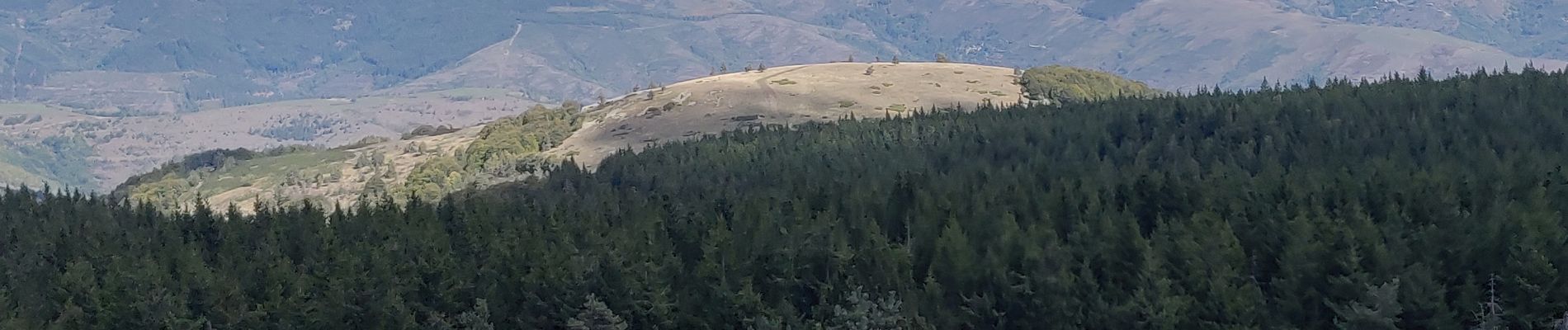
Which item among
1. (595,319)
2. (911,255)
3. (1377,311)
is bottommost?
(1377,311)

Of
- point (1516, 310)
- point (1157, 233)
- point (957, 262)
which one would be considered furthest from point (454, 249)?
Result: point (1516, 310)

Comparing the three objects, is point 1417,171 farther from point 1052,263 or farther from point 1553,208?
point 1052,263

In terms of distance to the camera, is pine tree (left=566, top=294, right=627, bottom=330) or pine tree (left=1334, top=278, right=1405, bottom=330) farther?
pine tree (left=566, top=294, right=627, bottom=330)

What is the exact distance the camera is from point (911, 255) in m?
76.2

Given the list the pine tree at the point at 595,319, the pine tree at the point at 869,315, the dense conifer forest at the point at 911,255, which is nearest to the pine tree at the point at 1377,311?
the dense conifer forest at the point at 911,255

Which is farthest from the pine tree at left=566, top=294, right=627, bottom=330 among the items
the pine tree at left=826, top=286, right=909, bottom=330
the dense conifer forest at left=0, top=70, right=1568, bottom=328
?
the pine tree at left=826, top=286, right=909, bottom=330

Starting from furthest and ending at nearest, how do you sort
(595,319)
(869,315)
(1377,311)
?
(595,319) → (869,315) → (1377,311)

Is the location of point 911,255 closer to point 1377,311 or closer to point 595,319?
point 595,319

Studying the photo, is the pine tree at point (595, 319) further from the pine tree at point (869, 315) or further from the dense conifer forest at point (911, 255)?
the pine tree at point (869, 315)

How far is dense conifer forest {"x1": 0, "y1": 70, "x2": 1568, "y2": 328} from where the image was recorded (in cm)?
6688

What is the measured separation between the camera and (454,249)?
273 feet

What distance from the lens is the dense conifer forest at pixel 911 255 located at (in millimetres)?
66875

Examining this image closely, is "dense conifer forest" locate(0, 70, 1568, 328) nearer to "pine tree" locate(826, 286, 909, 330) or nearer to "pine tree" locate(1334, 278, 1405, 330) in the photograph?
"pine tree" locate(1334, 278, 1405, 330)

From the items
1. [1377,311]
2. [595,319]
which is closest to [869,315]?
[595,319]
